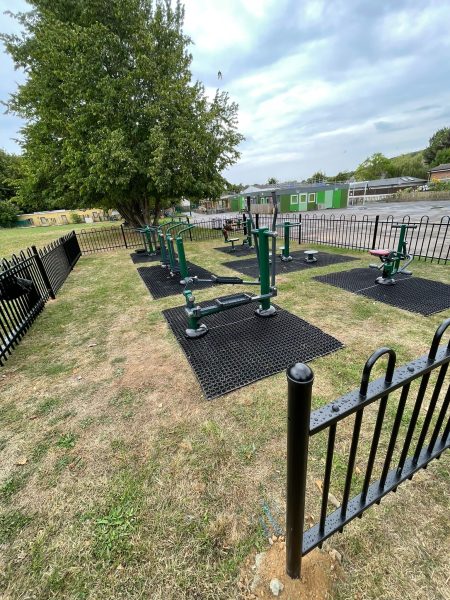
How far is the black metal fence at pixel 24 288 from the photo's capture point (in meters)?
3.74

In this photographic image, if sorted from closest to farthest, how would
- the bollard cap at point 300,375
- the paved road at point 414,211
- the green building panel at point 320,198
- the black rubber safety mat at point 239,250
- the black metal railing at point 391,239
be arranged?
1. the bollard cap at point 300,375
2. the black metal railing at point 391,239
3. the black rubber safety mat at point 239,250
4. the paved road at point 414,211
5. the green building panel at point 320,198

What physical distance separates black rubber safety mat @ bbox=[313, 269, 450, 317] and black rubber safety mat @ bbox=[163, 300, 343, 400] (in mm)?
1703

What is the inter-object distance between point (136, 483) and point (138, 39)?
50.9 ft

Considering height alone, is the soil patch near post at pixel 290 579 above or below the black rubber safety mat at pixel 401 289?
above

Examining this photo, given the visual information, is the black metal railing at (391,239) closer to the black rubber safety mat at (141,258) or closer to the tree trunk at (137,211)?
the black rubber safety mat at (141,258)

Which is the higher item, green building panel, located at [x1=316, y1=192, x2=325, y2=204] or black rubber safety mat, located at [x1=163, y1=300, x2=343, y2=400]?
black rubber safety mat, located at [x1=163, y1=300, x2=343, y2=400]

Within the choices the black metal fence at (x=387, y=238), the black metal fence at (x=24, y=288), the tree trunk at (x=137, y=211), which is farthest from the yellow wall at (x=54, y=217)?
the black metal fence at (x=24, y=288)

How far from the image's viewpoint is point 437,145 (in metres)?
71.4

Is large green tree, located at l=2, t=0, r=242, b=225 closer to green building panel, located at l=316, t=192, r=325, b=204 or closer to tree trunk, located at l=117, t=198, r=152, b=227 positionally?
tree trunk, located at l=117, t=198, r=152, b=227

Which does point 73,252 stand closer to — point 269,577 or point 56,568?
point 56,568

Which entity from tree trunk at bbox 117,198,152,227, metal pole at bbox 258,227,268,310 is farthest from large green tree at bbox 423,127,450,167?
metal pole at bbox 258,227,268,310

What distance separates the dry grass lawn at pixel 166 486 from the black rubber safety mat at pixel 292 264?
138 inches

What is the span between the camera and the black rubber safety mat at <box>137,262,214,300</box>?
5.83 m

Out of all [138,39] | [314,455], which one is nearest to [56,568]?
[314,455]
